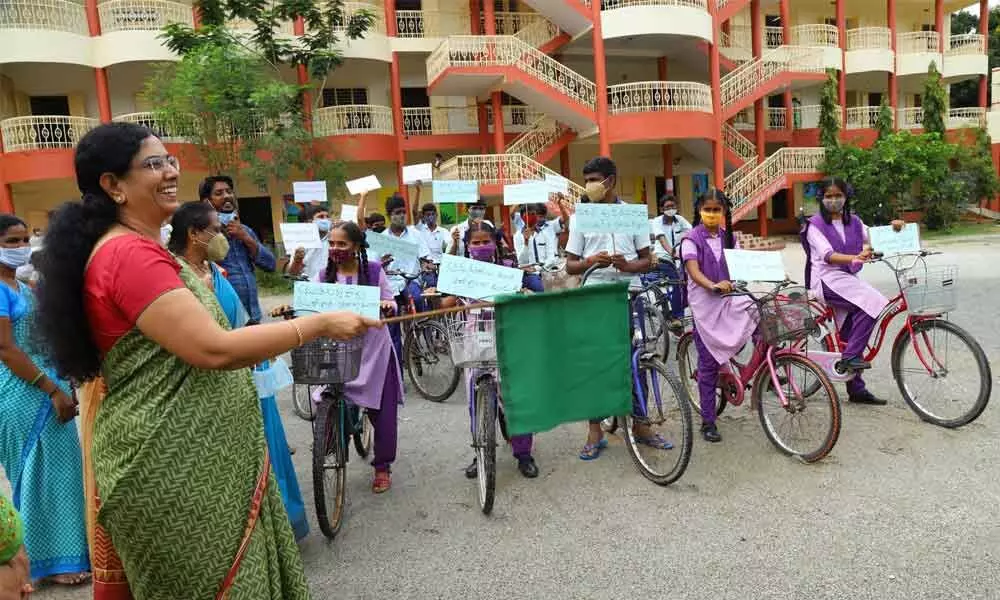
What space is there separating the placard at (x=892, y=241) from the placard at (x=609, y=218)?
1.70 meters

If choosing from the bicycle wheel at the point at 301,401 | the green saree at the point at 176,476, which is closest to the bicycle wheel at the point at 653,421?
the green saree at the point at 176,476

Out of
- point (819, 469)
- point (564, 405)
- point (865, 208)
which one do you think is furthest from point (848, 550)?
point (865, 208)

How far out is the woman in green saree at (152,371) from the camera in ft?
5.45

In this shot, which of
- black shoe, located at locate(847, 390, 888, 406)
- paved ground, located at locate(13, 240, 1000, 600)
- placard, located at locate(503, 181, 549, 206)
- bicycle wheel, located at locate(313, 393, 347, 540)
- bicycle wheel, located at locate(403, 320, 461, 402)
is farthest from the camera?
placard, located at locate(503, 181, 549, 206)

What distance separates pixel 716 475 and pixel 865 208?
18990 mm

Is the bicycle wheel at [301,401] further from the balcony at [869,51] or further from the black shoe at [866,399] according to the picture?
the balcony at [869,51]

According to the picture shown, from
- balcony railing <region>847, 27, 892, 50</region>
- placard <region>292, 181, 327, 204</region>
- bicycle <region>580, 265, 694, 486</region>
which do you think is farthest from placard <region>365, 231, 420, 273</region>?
balcony railing <region>847, 27, 892, 50</region>

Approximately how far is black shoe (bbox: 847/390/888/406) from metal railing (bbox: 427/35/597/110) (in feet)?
47.5

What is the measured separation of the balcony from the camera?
939 inches

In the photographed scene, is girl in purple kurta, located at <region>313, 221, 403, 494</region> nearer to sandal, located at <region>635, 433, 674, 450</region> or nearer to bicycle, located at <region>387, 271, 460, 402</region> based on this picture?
sandal, located at <region>635, 433, 674, 450</region>

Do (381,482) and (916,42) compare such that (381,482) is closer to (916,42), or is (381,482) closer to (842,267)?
(842,267)

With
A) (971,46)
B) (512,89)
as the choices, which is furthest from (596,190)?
(971,46)

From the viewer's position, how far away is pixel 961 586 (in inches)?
110

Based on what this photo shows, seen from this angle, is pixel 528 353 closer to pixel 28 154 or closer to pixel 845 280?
pixel 845 280
